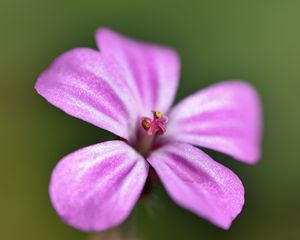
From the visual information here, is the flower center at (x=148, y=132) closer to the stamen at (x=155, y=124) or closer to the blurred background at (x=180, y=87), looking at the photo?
the stamen at (x=155, y=124)

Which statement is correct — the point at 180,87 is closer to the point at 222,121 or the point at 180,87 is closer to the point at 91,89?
the point at 222,121

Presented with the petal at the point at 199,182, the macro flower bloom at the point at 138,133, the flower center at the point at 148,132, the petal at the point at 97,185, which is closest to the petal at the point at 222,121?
the macro flower bloom at the point at 138,133

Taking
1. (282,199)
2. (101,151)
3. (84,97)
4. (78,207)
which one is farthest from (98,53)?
(282,199)

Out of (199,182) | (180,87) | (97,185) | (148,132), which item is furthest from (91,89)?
(180,87)

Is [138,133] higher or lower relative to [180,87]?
higher

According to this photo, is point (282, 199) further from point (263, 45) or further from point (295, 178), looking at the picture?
point (263, 45)

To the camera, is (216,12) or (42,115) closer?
(42,115)
